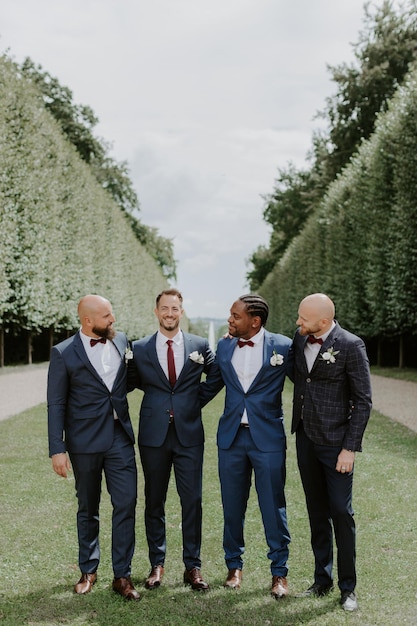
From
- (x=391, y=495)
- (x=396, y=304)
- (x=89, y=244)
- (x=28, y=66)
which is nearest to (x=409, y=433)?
(x=391, y=495)

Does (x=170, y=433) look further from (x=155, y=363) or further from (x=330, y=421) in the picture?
(x=330, y=421)

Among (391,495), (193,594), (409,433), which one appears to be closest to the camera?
(193,594)

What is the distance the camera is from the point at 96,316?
4.67 m

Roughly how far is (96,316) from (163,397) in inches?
30.2

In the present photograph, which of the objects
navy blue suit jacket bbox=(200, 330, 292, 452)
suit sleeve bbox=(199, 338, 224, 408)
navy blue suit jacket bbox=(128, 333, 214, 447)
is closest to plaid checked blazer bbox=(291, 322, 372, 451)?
navy blue suit jacket bbox=(200, 330, 292, 452)

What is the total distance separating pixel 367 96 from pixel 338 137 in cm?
276

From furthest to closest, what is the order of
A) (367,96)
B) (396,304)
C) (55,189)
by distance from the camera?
Answer: 1. (367,96)
2. (55,189)
3. (396,304)

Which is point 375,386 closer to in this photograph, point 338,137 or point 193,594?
point 193,594

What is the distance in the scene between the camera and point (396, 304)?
71.2 ft

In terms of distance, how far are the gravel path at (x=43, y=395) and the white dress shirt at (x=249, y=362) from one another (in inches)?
324

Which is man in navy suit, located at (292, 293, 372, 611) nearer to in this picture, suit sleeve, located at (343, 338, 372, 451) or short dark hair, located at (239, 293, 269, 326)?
suit sleeve, located at (343, 338, 372, 451)

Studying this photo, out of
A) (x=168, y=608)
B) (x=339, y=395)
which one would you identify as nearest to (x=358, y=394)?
(x=339, y=395)

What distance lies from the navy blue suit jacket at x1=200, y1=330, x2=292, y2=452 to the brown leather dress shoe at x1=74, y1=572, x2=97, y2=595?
129 cm

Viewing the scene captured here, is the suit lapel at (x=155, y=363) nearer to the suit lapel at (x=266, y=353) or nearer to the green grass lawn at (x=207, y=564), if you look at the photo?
the suit lapel at (x=266, y=353)
